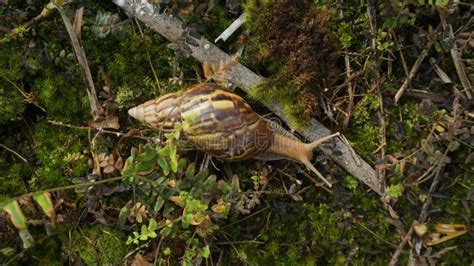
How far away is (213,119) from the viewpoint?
3061 millimetres

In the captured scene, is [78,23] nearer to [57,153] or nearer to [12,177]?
[57,153]

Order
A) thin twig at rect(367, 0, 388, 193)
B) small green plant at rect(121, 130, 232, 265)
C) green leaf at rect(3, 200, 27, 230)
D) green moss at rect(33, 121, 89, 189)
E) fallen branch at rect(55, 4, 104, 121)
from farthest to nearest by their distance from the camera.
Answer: green moss at rect(33, 121, 89, 189), fallen branch at rect(55, 4, 104, 121), thin twig at rect(367, 0, 388, 193), small green plant at rect(121, 130, 232, 265), green leaf at rect(3, 200, 27, 230)

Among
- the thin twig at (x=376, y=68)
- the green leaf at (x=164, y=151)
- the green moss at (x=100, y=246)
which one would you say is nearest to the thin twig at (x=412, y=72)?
the thin twig at (x=376, y=68)

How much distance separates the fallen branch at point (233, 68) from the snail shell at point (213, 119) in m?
0.22

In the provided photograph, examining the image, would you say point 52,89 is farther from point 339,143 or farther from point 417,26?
point 417,26

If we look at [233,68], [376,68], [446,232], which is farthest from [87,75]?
[446,232]

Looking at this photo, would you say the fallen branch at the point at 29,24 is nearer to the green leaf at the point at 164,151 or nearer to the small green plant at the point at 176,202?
the small green plant at the point at 176,202

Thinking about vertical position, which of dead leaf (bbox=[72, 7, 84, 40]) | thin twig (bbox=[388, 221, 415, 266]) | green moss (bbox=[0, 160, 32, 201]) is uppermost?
dead leaf (bbox=[72, 7, 84, 40])

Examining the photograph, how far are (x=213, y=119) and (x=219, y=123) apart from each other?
47mm

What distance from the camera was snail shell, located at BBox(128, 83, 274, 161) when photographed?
306cm

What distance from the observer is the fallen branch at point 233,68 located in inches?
128

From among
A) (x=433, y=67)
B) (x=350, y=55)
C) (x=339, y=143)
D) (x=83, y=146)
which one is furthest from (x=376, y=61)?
(x=83, y=146)

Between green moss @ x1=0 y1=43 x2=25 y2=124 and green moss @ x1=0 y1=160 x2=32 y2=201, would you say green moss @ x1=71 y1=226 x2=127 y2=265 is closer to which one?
green moss @ x1=0 y1=160 x2=32 y2=201

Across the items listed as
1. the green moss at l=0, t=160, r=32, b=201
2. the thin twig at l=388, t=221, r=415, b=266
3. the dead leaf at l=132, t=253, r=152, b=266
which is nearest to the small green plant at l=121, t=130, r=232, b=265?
the dead leaf at l=132, t=253, r=152, b=266
